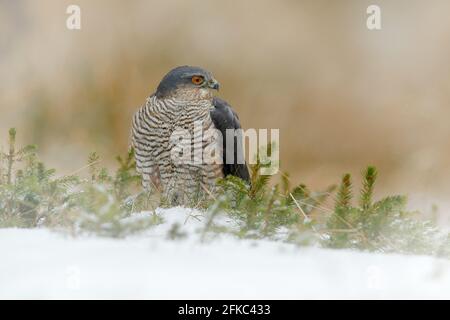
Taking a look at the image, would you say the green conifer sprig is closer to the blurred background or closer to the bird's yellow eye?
the bird's yellow eye

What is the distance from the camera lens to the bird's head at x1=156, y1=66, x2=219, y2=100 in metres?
5.11

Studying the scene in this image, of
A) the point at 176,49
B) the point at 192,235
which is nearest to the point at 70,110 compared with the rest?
the point at 176,49

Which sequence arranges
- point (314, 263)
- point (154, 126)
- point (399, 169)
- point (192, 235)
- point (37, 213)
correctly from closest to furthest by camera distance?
1. point (314, 263)
2. point (192, 235)
3. point (37, 213)
4. point (154, 126)
5. point (399, 169)

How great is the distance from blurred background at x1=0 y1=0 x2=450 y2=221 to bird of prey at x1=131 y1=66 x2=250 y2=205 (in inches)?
84.3

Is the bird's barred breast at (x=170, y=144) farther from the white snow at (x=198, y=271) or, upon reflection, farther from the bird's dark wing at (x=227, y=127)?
the white snow at (x=198, y=271)

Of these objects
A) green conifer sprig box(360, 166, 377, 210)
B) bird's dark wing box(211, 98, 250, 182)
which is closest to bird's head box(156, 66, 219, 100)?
bird's dark wing box(211, 98, 250, 182)

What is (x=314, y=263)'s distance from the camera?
94.0 inches

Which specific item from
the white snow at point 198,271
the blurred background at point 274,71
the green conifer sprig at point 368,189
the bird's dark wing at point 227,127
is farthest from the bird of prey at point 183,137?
the white snow at point 198,271

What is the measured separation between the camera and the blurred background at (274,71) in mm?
7652

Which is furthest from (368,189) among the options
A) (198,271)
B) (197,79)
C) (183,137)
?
(197,79)

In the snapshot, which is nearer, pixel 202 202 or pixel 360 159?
pixel 202 202

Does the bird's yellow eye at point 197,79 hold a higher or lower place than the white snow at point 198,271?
higher

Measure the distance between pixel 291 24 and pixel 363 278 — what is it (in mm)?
6716

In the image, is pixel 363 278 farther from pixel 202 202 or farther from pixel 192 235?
pixel 202 202
